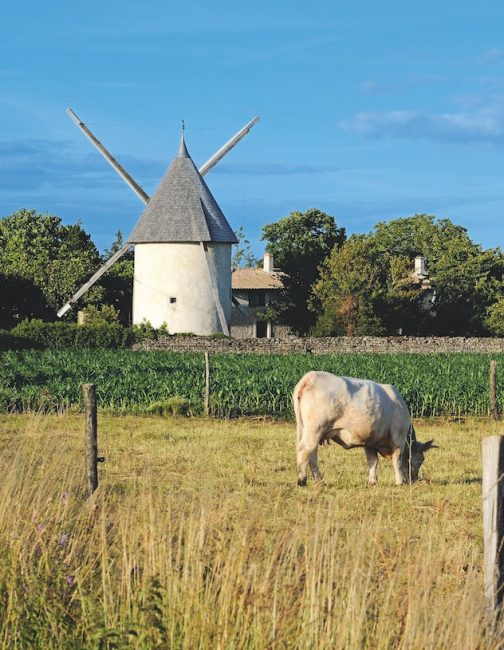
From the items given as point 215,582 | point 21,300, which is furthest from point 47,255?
point 215,582

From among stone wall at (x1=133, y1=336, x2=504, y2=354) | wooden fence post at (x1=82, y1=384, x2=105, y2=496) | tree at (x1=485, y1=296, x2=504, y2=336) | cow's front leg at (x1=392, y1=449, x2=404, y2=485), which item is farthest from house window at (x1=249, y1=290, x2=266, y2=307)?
wooden fence post at (x1=82, y1=384, x2=105, y2=496)

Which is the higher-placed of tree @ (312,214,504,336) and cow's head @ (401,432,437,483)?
tree @ (312,214,504,336)

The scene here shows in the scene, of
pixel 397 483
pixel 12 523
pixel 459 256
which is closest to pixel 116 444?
pixel 397 483

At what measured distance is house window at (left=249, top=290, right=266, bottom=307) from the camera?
80188 millimetres

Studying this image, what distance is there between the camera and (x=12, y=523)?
28.4ft

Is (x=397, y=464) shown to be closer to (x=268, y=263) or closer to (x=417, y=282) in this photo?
(x=417, y=282)

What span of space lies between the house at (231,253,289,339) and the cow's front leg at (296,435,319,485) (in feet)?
200

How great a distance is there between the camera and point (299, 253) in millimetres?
79438

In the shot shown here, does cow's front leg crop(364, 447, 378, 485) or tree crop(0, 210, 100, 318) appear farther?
tree crop(0, 210, 100, 318)

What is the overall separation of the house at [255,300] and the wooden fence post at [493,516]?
6842 centimetres

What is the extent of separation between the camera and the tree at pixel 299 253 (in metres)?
74.2

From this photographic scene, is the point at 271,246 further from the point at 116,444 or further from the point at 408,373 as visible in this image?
the point at 116,444

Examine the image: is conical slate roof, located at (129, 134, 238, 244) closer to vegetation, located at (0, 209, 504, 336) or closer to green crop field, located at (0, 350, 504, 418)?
vegetation, located at (0, 209, 504, 336)

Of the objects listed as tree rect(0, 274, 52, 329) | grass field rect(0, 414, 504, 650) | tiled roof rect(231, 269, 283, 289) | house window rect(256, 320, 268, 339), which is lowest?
grass field rect(0, 414, 504, 650)
